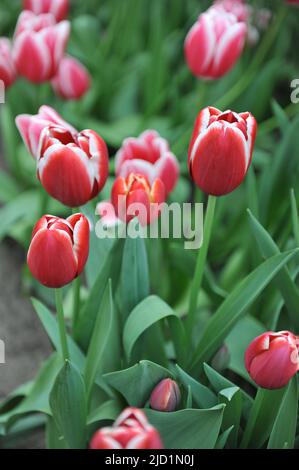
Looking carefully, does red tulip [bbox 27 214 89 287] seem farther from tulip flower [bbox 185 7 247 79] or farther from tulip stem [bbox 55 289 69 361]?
tulip flower [bbox 185 7 247 79]

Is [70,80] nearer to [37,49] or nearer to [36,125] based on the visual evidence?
[37,49]

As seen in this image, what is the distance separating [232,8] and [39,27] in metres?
0.40

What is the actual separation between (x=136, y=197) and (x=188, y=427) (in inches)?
10.4

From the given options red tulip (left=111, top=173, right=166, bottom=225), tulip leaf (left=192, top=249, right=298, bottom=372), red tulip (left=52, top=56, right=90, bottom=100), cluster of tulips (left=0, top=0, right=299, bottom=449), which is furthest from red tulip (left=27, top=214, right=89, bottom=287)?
red tulip (left=52, top=56, right=90, bottom=100)

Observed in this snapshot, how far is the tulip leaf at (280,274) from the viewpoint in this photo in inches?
36.1

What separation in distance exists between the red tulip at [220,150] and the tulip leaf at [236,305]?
0.12m

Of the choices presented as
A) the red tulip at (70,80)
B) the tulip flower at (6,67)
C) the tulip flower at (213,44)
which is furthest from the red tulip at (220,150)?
the red tulip at (70,80)

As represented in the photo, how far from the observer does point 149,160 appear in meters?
1.02

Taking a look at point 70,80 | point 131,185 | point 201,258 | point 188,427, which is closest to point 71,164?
point 131,185

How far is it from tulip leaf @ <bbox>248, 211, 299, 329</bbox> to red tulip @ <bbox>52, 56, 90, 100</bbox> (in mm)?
633

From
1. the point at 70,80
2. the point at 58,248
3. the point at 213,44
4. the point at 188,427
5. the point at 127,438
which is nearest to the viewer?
the point at 127,438
